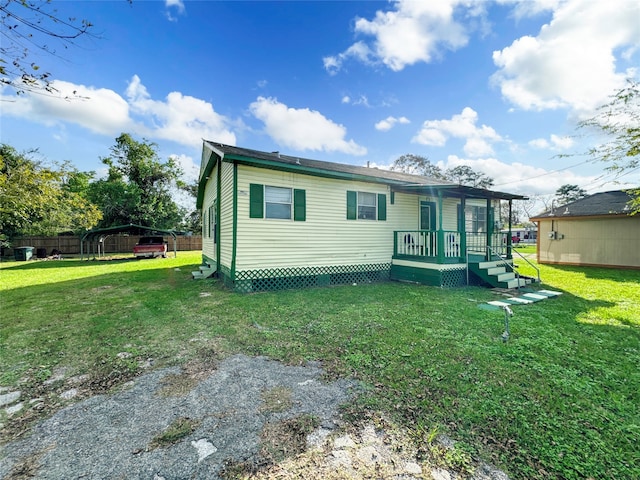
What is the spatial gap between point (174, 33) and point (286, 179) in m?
6.11

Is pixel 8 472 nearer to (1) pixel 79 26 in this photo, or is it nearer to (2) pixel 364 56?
(1) pixel 79 26

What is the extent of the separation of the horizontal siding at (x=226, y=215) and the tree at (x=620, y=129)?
9817 mm

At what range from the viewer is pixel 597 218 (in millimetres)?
13430

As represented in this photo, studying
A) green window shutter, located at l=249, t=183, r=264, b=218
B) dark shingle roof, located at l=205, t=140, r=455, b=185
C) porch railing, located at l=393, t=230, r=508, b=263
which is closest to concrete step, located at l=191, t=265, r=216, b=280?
green window shutter, located at l=249, t=183, r=264, b=218

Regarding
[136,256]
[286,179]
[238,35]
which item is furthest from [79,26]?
[136,256]

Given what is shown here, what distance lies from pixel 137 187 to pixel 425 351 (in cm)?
2817

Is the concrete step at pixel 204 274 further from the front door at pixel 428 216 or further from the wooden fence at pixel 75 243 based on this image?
the wooden fence at pixel 75 243

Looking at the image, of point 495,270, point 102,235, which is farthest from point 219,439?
point 102,235

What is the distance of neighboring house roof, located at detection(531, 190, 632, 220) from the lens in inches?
514

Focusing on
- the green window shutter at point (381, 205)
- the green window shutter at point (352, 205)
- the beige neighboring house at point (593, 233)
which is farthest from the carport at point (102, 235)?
the beige neighboring house at point (593, 233)

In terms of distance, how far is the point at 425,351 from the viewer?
3703 millimetres

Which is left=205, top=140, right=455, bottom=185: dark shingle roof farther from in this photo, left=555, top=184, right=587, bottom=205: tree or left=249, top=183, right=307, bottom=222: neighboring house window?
left=555, top=184, right=587, bottom=205: tree

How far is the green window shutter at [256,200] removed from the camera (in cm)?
742

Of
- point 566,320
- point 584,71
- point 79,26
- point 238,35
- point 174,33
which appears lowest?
point 566,320
